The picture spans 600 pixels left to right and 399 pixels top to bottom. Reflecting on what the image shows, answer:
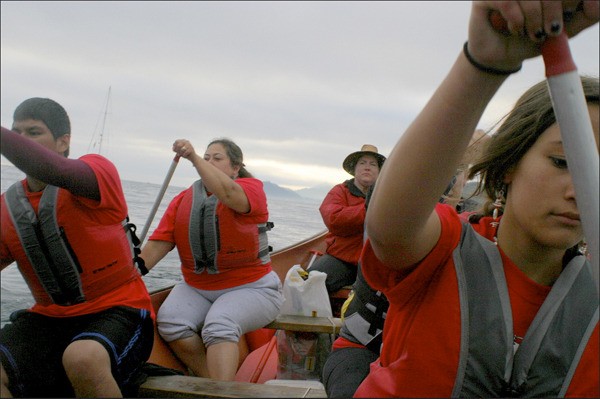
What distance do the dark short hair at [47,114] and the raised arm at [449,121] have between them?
2.66ft

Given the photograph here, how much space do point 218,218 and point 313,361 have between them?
3.82ft

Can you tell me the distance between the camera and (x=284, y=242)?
36.1 ft

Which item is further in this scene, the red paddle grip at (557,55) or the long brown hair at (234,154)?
the long brown hair at (234,154)

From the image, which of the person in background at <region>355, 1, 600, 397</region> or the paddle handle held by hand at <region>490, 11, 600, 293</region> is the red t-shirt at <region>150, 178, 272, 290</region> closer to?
the person in background at <region>355, 1, 600, 397</region>

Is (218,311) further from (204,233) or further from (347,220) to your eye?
(347,220)

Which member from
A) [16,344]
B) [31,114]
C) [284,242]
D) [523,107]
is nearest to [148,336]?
[16,344]

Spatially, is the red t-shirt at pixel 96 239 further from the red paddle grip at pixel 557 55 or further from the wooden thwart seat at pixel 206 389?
the red paddle grip at pixel 557 55

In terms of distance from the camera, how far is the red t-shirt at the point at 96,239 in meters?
1.86

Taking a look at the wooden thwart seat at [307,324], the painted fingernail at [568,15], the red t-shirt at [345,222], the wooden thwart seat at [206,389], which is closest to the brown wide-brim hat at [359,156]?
the red t-shirt at [345,222]

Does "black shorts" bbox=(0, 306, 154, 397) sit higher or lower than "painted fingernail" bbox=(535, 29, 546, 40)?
lower

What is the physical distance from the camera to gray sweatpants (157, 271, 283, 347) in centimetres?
321

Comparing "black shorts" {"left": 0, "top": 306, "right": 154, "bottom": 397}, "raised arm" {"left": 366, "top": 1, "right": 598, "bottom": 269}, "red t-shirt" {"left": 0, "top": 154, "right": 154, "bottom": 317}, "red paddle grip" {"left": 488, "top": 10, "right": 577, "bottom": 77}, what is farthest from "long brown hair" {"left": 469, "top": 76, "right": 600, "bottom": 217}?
"black shorts" {"left": 0, "top": 306, "right": 154, "bottom": 397}

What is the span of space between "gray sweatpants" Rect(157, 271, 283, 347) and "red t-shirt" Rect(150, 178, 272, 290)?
2.4 inches

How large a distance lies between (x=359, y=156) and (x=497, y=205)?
407 cm
